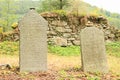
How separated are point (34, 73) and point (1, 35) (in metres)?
12.4

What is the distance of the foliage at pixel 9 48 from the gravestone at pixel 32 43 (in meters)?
8.53

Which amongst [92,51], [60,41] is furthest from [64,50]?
[92,51]

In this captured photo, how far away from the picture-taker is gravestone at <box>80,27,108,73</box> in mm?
13052

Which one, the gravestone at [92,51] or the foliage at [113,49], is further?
the foliage at [113,49]

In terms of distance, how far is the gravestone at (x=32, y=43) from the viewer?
490 inches

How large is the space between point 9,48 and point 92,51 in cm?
959

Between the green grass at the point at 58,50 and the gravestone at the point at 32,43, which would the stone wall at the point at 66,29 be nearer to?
the green grass at the point at 58,50

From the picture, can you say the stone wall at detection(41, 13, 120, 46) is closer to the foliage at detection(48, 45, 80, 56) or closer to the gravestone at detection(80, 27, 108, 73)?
the foliage at detection(48, 45, 80, 56)

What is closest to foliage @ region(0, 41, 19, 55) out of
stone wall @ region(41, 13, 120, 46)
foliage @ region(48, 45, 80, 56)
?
foliage @ region(48, 45, 80, 56)

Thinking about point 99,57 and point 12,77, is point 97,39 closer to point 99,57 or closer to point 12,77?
point 99,57

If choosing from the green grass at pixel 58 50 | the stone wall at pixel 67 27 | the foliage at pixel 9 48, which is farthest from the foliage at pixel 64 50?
the foliage at pixel 9 48

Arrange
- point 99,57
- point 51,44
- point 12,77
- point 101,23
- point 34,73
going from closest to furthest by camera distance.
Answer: point 12,77 → point 34,73 → point 99,57 → point 51,44 → point 101,23

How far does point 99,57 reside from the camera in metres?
13.2

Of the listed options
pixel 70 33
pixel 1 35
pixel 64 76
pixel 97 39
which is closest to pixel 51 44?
pixel 70 33
